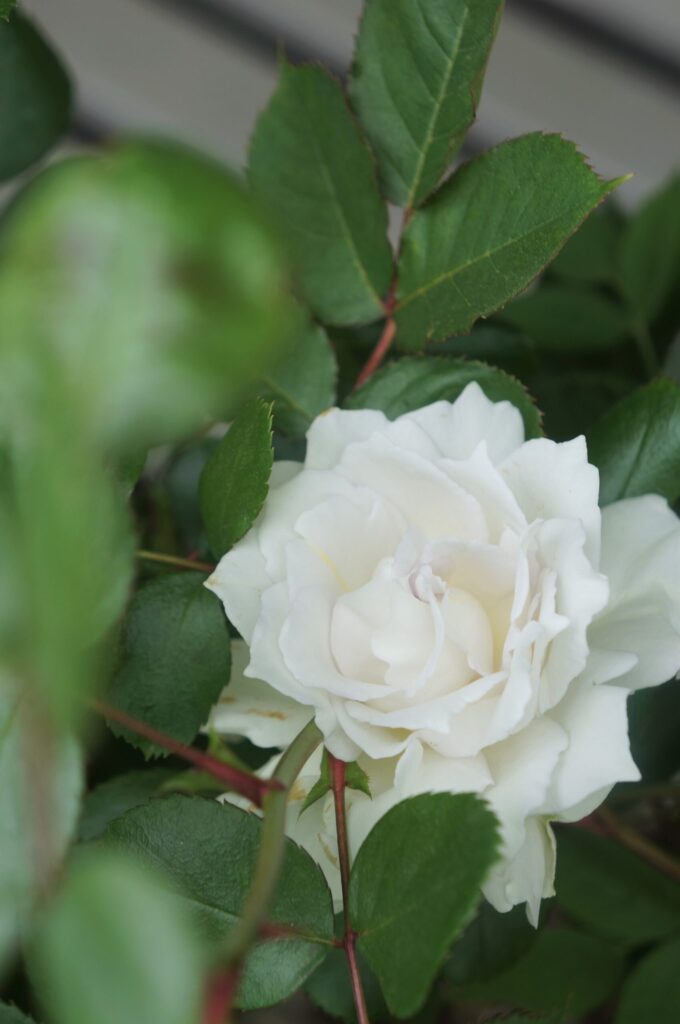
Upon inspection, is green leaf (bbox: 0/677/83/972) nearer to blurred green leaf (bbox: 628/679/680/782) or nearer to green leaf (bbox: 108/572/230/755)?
green leaf (bbox: 108/572/230/755)

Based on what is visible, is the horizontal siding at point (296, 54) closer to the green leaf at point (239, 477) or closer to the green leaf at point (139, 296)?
the green leaf at point (239, 477)

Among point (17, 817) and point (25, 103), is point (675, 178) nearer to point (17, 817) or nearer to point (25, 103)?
point (25, 103)

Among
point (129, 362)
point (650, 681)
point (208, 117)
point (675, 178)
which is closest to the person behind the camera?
point (129, 362)

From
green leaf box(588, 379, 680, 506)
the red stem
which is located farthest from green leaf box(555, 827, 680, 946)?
the red stem

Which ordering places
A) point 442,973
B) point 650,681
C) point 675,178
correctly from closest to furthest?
point 650,681
point 442,973
point 675,178

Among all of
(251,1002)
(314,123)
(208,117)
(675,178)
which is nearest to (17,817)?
(251,1002)

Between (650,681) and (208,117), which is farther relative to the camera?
(208,117)
